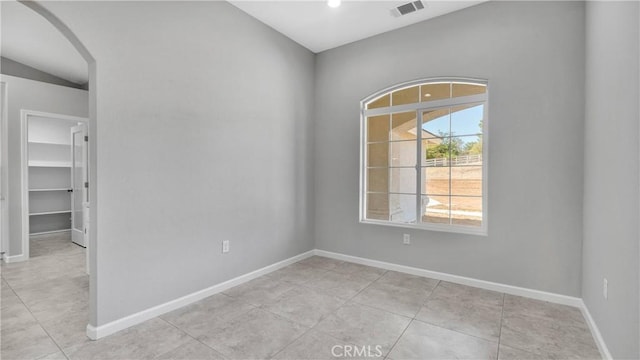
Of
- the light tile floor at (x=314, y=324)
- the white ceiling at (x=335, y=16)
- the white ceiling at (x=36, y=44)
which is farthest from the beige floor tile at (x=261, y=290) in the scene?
the white ceiling at (x=36, y=44)

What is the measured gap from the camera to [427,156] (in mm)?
3498

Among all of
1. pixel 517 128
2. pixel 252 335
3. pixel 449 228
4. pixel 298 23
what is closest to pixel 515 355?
pixel 449 228

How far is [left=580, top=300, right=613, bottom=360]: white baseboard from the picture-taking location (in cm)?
184

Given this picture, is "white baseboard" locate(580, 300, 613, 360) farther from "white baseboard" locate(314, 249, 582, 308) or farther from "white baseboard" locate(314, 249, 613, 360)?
"white baseboard" locate(314, 249, 582, 308)

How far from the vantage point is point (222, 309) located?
256 centimetres

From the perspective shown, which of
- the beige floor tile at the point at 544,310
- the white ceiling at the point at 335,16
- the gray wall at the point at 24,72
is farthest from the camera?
the gray wall at the point at 24,72

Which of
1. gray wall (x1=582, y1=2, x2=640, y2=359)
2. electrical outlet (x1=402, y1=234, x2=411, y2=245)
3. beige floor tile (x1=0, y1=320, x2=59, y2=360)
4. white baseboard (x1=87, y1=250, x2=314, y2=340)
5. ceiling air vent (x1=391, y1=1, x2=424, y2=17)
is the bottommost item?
beige floor tile (x1=0, y1=320, x2=59, y2=360)

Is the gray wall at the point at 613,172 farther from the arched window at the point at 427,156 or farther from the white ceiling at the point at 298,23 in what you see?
the white ceiling at the point at 298,23

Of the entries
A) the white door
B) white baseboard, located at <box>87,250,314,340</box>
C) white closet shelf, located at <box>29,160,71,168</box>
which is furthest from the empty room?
white closet shelf, located at <box>29,160,71,168</box>

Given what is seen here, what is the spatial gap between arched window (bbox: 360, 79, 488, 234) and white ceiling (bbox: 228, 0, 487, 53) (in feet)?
2.46

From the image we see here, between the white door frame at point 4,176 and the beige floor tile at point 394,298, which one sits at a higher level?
the white door frame at point 4,176

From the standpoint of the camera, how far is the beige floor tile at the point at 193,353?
1.87 m

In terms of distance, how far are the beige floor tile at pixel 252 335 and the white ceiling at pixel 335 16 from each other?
10.3ft

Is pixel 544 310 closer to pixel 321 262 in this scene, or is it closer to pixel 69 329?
pixel 321 262
